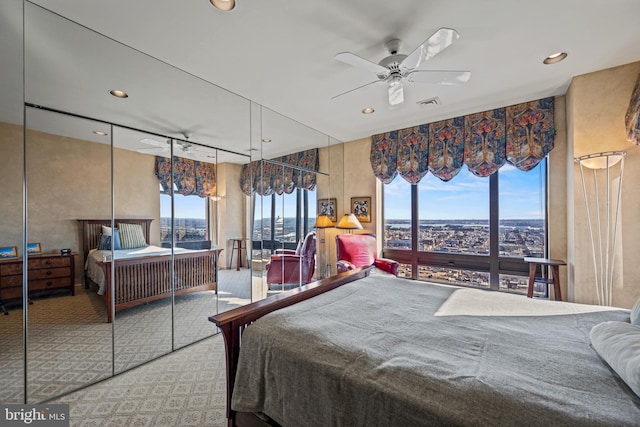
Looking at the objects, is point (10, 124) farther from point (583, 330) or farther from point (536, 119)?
point (536, 119)

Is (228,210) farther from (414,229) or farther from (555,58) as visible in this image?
(555,58)

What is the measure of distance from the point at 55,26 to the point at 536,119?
486 centimetres

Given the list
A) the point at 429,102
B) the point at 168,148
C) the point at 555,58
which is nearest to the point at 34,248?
the point at 168,148

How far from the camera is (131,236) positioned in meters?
2.46

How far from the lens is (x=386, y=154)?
15.1 feet

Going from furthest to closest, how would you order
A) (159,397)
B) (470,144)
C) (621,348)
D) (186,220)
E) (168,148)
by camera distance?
(470,144), (186,220), (168,148), (159,397), (621,348)

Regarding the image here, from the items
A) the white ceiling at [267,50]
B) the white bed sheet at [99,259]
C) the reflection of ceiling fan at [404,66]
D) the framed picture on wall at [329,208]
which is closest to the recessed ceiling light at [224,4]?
the white ceiling at [267,50]

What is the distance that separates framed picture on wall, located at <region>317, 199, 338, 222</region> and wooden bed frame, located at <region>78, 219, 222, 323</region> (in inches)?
88.2

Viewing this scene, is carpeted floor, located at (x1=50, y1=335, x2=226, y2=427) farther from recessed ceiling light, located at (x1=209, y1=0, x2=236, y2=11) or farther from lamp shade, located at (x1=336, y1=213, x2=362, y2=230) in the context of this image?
recessed ceiling light, located at (x1=209, y1=0, x2=236, y2=11)

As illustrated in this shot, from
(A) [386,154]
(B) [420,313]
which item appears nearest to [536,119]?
(A) [386,154]

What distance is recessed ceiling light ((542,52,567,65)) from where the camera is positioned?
244 cm

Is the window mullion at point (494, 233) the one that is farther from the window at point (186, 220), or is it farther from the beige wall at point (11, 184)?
the beige wall at point (11, 184)

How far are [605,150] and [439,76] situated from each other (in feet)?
6.41

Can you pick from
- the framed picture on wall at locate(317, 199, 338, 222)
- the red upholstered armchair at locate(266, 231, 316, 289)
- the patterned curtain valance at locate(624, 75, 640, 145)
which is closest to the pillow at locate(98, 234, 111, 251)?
the red upholstered armchair at locate(266, 231, 316, 289)
